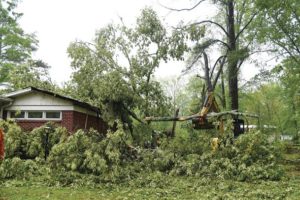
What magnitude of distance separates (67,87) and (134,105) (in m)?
3.35

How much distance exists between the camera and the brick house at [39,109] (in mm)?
15789

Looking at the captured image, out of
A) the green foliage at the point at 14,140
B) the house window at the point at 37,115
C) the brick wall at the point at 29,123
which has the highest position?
the house window at the point at 37,115

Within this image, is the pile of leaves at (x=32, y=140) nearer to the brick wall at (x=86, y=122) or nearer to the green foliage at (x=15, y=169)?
the green foliage at (x=15, y=169)

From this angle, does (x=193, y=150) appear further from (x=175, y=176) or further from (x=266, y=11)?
(x=266, y=11)

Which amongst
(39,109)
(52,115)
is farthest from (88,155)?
(39,109)

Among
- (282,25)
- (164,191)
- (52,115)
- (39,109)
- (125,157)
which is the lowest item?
(164,191)

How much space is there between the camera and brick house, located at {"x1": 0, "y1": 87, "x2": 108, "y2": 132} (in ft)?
51.8

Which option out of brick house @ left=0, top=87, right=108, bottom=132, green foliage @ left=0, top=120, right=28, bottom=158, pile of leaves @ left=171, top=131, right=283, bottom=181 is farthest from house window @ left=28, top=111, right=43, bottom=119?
pile of leaves @ left=171, top=131, right=283, bottom=181

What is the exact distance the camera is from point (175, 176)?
37.6 ft

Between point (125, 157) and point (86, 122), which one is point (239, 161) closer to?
point (125, 157)

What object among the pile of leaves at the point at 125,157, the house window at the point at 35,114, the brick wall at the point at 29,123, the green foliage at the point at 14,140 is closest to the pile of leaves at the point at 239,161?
the pile of leaves at the point at 125,157

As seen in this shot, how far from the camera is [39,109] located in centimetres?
1602

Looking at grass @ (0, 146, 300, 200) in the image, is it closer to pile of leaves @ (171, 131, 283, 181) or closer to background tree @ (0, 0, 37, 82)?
pile of leaves @ (171, 131, 283, 181)

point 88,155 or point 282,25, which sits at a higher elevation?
point 282,25
